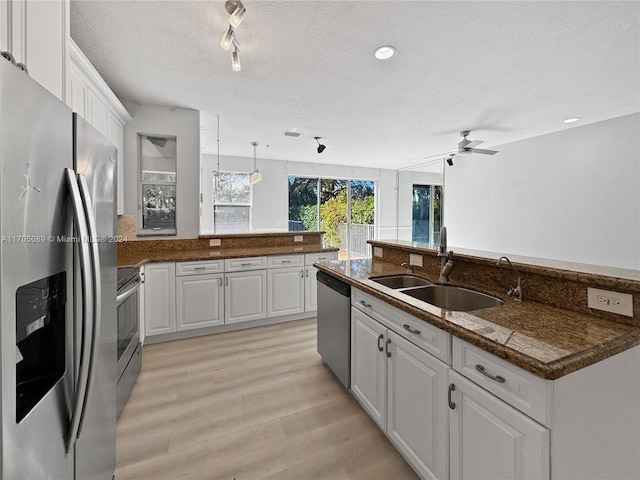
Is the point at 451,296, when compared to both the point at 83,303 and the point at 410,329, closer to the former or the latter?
the point at 410,329

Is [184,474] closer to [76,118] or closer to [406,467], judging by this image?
[406,467]

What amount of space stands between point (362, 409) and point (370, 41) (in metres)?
2.65

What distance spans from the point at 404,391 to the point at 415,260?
1.10m

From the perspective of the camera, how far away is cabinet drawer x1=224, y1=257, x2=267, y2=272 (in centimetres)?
332

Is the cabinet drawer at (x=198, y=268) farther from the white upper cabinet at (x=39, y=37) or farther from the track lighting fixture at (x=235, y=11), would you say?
the track lighting fixture at (x=235, y=11)

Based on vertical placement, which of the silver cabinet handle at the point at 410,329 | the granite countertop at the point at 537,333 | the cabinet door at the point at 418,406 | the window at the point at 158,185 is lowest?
the cabinet door at the point at 418,406

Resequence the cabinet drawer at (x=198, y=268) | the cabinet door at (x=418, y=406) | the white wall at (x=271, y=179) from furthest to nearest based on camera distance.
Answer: the white wall at (x=271, y=179) → the cabinet drawer at (x=198, y=268) → the cabinet door at (x=418, y=406)

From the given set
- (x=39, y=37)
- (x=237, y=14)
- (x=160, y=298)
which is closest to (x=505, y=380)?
(x=39, y=37)

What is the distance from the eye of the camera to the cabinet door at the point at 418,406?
1255 mm

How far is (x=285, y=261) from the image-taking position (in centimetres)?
363

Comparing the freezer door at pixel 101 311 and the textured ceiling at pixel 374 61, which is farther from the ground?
the textured ceiling at pixel 374 61

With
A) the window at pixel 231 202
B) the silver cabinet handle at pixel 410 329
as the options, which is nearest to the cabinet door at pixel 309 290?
the silver cabinet handle at pixel 410 329

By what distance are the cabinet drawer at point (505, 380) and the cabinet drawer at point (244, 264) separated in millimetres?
2638

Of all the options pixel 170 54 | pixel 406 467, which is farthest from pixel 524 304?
pixel 170 54
